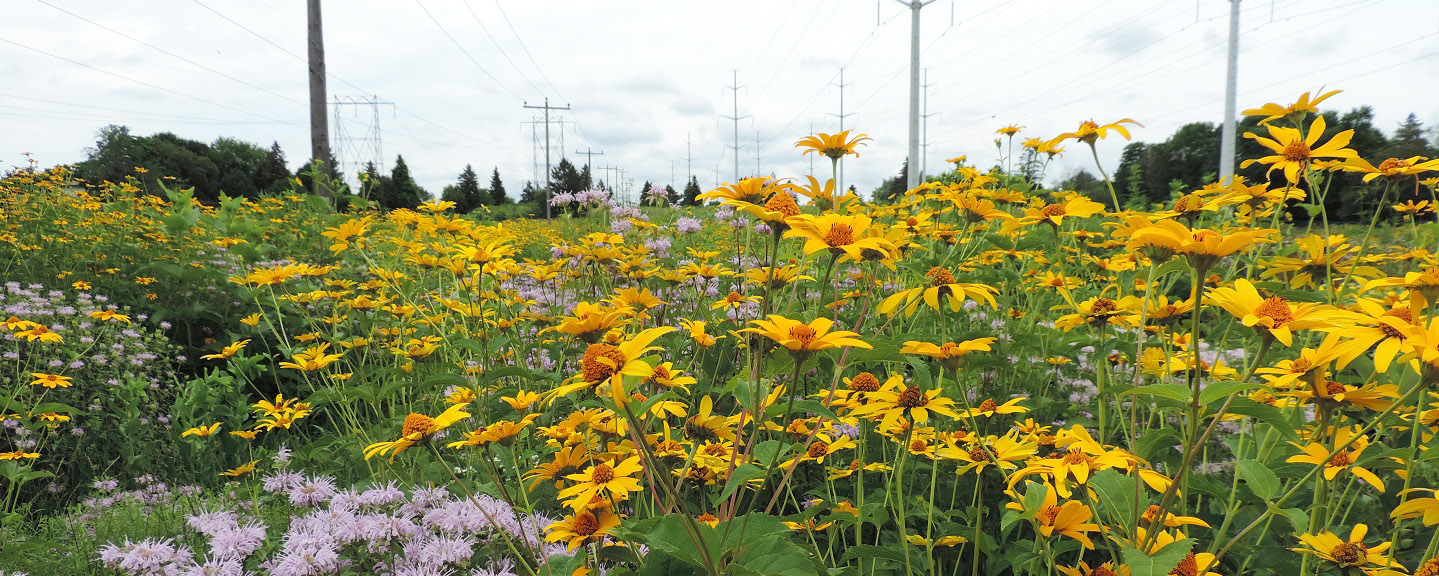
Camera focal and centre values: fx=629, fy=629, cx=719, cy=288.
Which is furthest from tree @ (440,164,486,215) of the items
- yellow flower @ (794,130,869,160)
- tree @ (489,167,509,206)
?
yellow flower @ (794,130,869,160)

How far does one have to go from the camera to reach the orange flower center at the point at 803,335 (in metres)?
0.93

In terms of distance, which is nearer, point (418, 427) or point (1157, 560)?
point (1157, 560)

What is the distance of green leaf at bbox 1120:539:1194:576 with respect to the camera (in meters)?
0.78

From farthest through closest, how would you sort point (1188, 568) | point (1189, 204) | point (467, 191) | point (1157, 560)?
point (467, 191), point (1189, 204), point (1188, 568), point (1157, 560)

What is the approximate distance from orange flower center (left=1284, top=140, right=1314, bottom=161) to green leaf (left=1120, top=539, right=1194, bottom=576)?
106 centimetres

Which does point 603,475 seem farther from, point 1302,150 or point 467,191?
point 467,191

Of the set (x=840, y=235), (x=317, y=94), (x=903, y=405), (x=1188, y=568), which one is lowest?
(x=1188, y=568)

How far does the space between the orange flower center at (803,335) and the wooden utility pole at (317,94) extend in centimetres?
905

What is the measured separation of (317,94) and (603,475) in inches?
368

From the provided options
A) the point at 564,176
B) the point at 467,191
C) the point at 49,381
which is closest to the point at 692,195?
the point at 49,381

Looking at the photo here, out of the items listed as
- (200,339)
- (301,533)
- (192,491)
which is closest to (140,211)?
(200,339)

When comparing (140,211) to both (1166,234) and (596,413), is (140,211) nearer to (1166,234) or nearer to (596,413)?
(596,413)

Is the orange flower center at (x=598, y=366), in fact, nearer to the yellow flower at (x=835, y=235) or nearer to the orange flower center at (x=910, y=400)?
the yellow flower at (x=835, y=235)

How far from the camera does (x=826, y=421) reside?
60.7 inches
